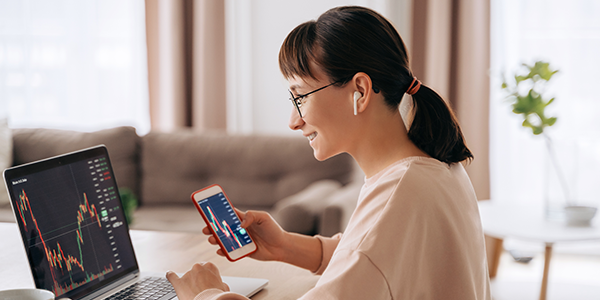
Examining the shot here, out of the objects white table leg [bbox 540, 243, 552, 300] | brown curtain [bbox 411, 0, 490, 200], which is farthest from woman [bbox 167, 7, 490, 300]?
brown curtain [bbox 411, 0, 490, 200]

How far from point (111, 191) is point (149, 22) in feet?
8.20

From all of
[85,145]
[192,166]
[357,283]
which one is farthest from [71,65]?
[357,283]

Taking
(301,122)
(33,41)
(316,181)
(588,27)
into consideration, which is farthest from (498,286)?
(33,41)

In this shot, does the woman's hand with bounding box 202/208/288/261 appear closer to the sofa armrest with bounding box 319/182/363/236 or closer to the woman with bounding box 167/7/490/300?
the woman with bounding box 167/7/490/300

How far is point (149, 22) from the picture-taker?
10.9 ft

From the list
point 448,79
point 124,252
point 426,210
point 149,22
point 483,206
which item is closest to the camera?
point 426,210

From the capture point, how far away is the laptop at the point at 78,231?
881 mm

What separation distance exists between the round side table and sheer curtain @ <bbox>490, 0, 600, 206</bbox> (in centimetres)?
71

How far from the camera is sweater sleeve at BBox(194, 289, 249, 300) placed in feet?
2.67

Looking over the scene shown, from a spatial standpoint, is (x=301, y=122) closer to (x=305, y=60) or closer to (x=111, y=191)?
(x=305, y=60)

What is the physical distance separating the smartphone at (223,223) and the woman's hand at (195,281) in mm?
131

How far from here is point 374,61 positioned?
0.84 m

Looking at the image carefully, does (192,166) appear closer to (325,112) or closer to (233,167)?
(233,167)

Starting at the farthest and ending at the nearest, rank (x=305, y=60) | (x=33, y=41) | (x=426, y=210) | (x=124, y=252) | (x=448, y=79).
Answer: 1. (x=33, y=41)
2. (x=448, y=79)
3. (x=124, y=252)
4. (x=305, y=60)
5. (x=426, y=210)
